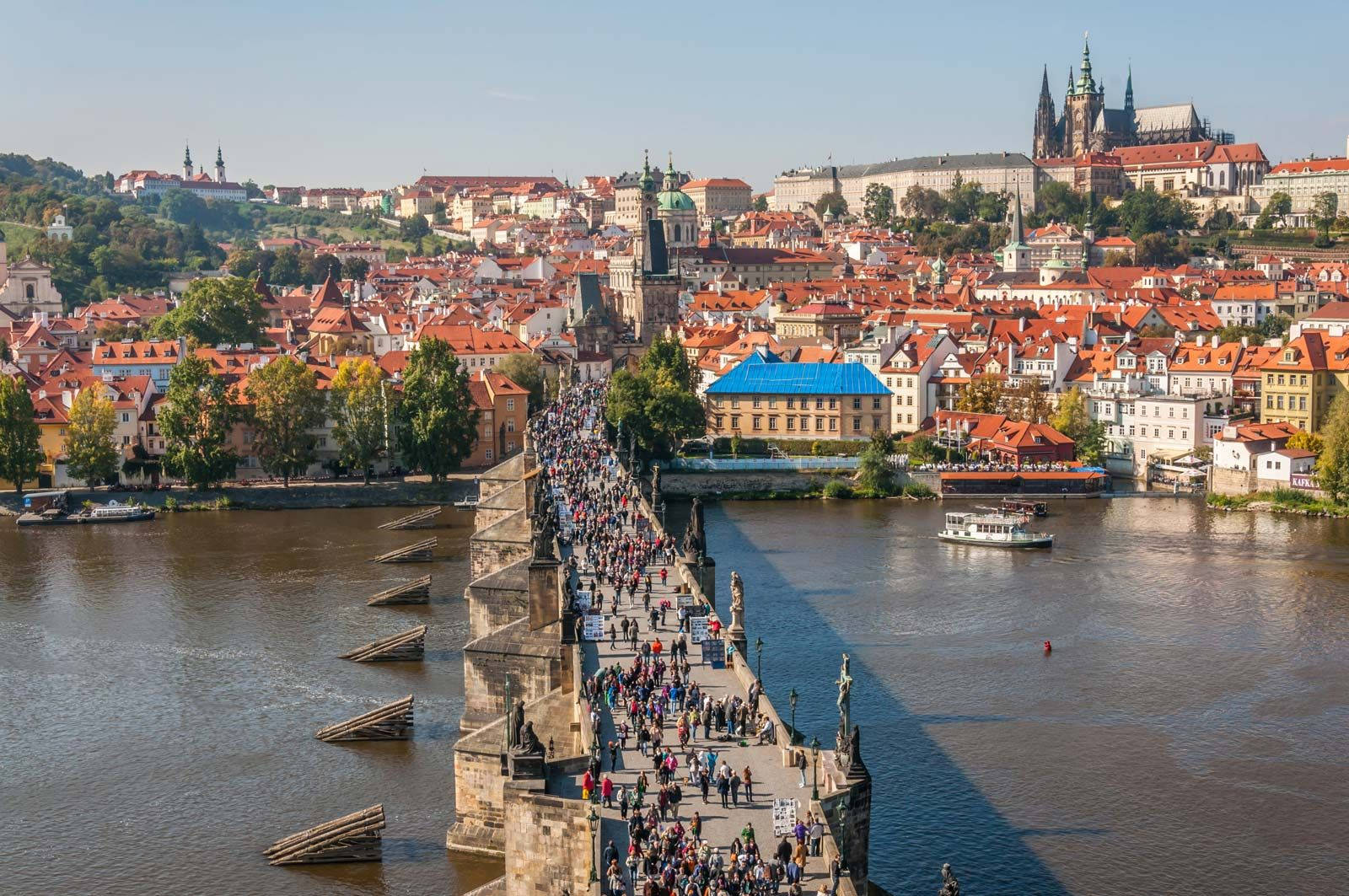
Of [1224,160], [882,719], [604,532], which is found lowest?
[882,719]

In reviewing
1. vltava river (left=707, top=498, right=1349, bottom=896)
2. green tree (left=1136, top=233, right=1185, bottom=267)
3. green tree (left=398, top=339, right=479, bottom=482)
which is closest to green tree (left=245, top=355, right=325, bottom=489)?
green tree (left=398, top=339, right=479, bottom=482)

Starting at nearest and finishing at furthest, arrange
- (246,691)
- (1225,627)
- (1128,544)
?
(246,691) < (1225,627) < (1128,544)

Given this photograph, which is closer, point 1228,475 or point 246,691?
point 246,691

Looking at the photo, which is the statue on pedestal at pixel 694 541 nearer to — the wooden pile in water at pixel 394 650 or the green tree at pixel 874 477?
the wooden pile in water at pixel 394 650

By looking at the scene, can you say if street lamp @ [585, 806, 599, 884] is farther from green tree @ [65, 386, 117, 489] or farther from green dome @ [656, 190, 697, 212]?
green dome @ [656, 190, 697, 212]

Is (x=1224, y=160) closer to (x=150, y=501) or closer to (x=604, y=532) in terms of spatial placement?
(x=150, y=501)

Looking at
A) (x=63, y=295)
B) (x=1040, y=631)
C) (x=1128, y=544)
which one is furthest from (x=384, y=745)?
(x=63, y=295)
